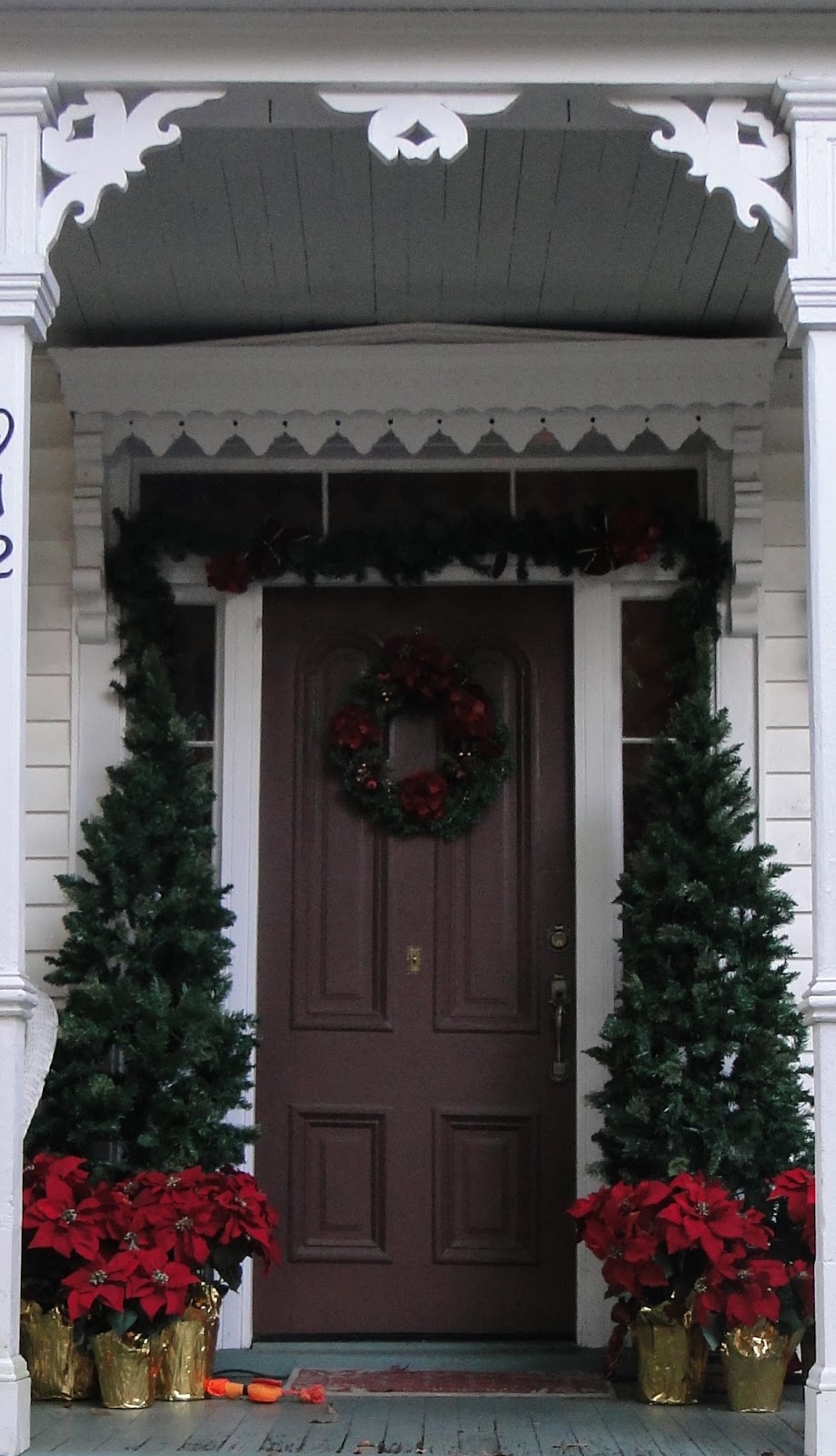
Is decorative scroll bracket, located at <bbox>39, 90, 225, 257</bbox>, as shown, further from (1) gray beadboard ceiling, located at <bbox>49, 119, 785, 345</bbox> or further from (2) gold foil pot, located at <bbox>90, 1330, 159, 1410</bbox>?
(2) gold foil pot, located at <bbox>90, 1330, 159, 1410</bbox>

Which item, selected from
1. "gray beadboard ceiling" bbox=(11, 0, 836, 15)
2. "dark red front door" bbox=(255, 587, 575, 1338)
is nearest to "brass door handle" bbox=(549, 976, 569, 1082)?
"dark red front door" bbox=(255, 587, 575, 1338)

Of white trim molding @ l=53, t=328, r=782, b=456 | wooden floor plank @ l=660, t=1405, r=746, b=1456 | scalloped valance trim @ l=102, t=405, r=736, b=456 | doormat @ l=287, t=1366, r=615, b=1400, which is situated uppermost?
white trim molding @ l=53, t=328, r=782, b=456

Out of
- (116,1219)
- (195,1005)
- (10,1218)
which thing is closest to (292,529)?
(195,1005)

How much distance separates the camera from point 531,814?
5.67m

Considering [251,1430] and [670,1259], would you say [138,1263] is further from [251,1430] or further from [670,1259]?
[670,1259]

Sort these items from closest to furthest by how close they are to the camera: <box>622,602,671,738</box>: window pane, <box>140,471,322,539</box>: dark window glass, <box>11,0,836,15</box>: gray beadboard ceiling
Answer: <box>11,0,836,15</box>: gray beadboard ceiling, <box>622,602,671,738</box>: window pane, <box>140,471,322,539</box>: dark window glass

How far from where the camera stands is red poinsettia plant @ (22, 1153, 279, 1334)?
14.6ft

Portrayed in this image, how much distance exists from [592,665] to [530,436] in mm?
716

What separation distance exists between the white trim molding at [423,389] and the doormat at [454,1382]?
2612 millimetres

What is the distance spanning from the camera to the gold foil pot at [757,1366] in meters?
4.41

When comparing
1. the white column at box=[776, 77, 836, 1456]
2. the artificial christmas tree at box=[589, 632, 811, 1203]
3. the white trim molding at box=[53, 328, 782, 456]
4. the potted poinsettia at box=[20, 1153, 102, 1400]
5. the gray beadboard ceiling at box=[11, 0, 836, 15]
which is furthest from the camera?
the white trim molding at box=[53, 328, 782, 456]

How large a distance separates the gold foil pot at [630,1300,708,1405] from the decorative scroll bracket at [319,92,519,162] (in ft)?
9.09

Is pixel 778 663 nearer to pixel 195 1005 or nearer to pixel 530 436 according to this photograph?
pixel 530 436

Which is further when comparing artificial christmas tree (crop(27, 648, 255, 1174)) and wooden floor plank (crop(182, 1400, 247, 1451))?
artificial christmas tree (crop(27, 648, 255, 1174))
